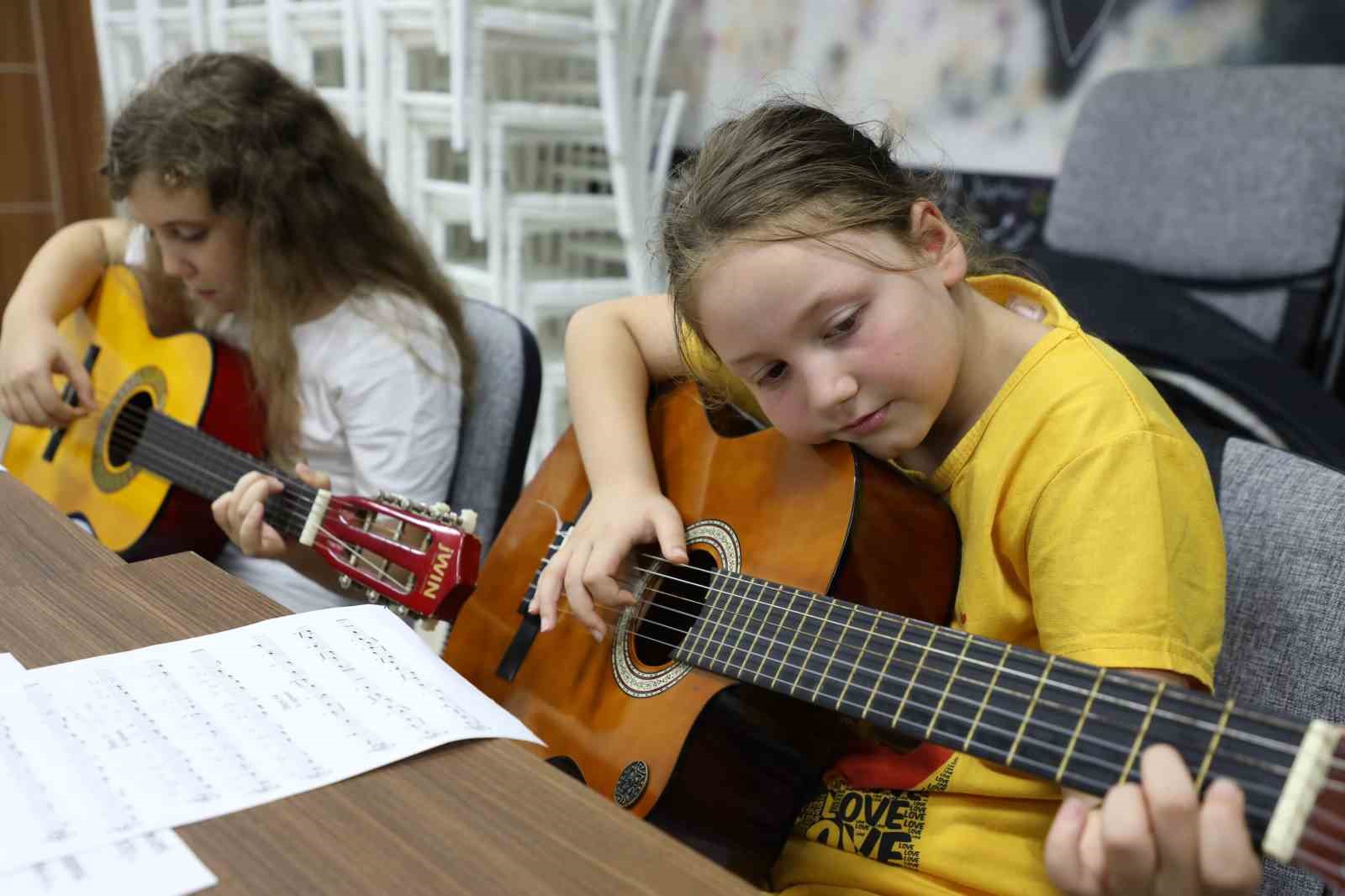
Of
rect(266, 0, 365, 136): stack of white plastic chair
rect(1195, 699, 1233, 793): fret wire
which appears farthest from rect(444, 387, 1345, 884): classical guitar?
rect(266, 0, 365, 136): stack of white plastic chair

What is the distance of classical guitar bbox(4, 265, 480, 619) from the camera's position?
1.15m

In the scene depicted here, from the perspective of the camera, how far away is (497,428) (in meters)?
1.46

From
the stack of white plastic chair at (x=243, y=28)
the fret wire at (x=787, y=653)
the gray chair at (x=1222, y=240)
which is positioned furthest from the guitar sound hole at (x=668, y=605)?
the stack of white plastic chair at (x=243, y=28)

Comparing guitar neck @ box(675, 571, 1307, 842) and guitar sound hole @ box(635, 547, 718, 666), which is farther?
guitar sound hole @ box(635, 547, 718, 666)

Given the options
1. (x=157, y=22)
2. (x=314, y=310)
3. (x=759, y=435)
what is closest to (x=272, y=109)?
(x=314, y=310)

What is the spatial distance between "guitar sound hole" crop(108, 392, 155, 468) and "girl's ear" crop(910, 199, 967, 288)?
1.16m

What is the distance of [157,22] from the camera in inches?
133

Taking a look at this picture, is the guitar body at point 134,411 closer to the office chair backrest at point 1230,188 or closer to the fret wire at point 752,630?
the fret wire at point 752,630

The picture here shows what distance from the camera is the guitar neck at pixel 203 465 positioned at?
1292 mm

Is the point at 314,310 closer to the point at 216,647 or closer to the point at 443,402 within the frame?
the point at 443,402

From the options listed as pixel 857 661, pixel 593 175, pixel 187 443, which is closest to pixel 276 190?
pixel 187 443

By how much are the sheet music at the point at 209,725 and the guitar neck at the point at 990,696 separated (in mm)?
229

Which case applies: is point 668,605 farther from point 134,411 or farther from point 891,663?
point 134,411

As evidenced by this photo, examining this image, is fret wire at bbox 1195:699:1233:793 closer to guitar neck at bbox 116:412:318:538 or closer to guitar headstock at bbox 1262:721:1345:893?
guitar headstock at bbox 1262:721:1345:893
